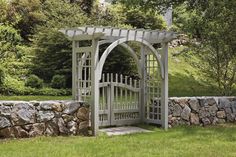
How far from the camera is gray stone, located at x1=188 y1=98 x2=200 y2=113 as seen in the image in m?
10.9

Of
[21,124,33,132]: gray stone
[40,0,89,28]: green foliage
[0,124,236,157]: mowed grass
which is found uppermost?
[40,0,89,28]: green foliage

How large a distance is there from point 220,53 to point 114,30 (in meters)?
4.57

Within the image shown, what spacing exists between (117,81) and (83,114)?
154 centimetres

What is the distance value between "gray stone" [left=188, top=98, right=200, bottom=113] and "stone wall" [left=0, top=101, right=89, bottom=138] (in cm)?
297

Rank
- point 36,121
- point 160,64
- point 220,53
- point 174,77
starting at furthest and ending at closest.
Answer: point 174,77
point 220,53
point 160,64
point 36,121

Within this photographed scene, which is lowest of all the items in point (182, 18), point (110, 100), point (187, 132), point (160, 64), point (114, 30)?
point (187, 132)

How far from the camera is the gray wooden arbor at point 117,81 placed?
914 centimetres

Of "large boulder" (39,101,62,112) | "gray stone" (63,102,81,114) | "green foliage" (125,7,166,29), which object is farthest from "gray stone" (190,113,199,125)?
"green foliage" (125,7,166,29)

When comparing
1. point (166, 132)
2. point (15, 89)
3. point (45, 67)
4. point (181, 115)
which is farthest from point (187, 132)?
point (45, 67)

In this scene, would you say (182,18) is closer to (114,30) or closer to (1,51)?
(1,51)

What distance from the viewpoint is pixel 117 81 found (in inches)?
407

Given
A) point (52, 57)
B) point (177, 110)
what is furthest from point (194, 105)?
point (52, 57)

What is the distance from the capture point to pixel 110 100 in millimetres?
10008

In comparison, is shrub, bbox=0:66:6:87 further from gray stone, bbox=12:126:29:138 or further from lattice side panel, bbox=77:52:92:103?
gray stone, bbox=12:126:29:138
